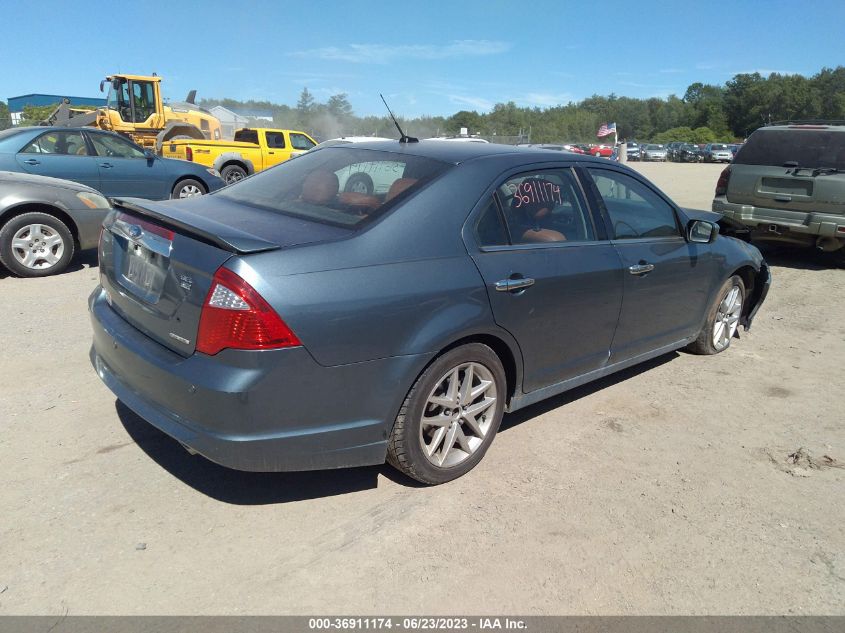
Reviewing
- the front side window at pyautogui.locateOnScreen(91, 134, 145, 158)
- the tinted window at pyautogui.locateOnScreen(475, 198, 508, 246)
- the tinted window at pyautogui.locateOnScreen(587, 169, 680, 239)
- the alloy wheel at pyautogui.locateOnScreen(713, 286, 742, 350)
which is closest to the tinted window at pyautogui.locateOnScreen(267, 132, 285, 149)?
the front side window at pyautogui.locateOnScreen(91, 134, 145, 158)

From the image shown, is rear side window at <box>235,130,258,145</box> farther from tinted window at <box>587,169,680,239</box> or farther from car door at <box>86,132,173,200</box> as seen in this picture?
tinted window at <box>587,169,680,239</box>

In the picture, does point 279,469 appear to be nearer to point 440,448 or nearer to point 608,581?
point 440,448

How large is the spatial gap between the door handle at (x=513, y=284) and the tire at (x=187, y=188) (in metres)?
8.56

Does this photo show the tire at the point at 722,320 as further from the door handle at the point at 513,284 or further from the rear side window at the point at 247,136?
the rear side window at the point at 247,136

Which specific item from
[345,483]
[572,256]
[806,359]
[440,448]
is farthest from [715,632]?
[806,359]

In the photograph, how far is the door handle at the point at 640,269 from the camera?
4.11 metres

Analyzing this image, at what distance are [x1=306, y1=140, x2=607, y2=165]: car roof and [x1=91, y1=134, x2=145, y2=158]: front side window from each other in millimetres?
7377

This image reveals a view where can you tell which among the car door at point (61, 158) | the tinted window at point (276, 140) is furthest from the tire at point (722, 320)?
the tinted window at point (276, 140)

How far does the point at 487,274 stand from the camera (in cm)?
327

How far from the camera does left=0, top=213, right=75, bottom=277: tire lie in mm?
6914

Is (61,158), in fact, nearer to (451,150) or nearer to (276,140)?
(451,150)

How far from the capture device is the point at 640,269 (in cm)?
417

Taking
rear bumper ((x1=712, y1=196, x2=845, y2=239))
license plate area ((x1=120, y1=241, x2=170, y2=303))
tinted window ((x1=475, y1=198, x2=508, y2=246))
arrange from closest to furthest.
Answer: license plate area ((x1=120, y1=241, x2=170, y2=303)) < tinted window ((x1=475, y1=198, x2=508, y2=246)) < rear bumper ((x1=712, y1=196, x2=845, y2=239))

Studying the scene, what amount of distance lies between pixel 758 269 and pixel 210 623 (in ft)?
16.5
